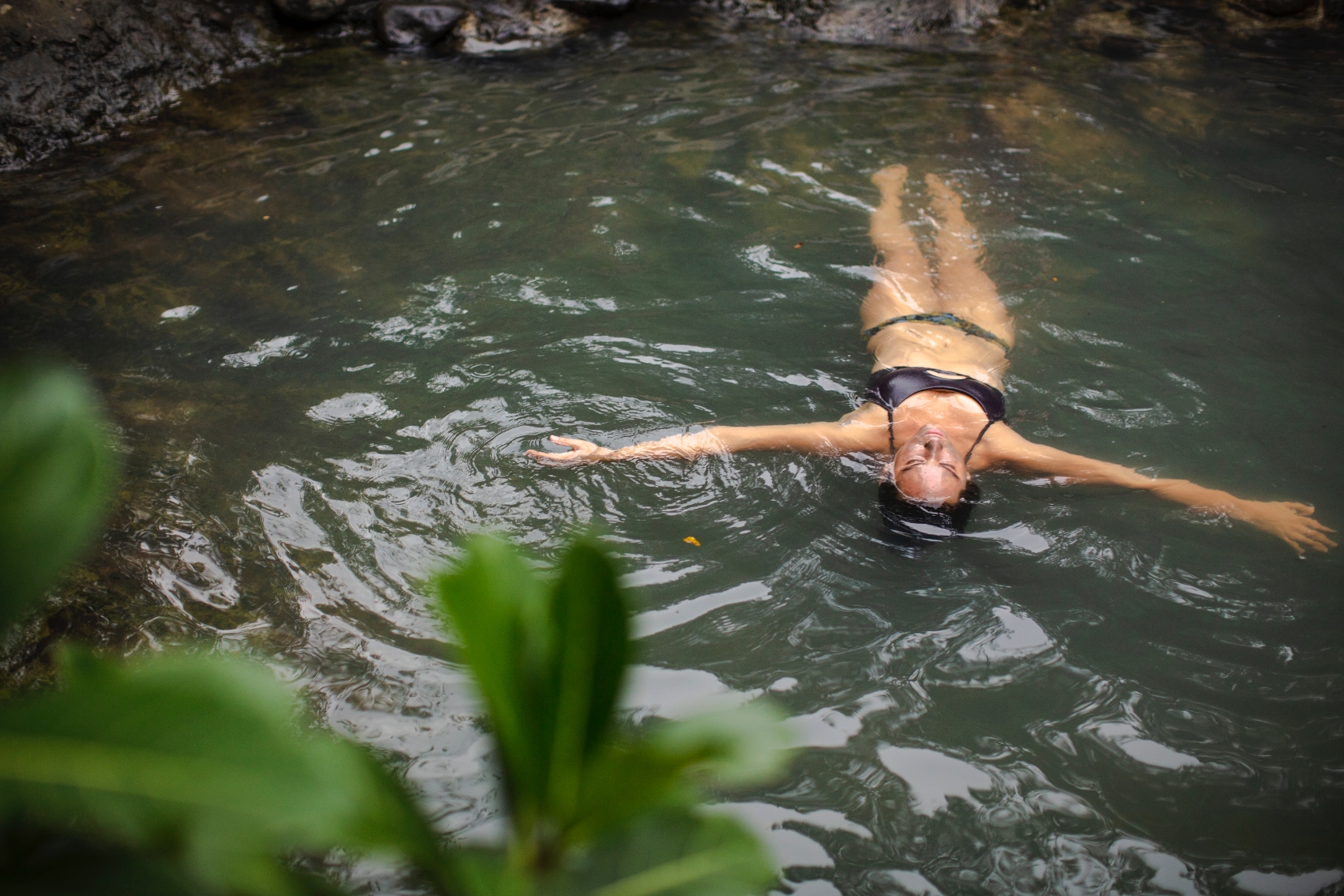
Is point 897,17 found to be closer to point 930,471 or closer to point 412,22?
point 412,22

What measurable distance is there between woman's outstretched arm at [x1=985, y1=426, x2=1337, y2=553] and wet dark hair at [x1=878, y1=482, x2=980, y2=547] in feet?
1.39

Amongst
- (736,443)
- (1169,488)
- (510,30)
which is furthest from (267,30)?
(1169,488)

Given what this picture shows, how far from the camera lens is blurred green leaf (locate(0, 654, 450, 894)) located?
375 mm

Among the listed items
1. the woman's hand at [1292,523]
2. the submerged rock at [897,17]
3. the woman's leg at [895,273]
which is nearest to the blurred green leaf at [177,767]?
the woman's hand at [1292,523]

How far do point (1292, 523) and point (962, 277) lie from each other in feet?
7.51

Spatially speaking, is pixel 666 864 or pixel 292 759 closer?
pixel 292 759

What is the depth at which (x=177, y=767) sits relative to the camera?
38cm

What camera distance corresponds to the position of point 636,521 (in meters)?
3.71

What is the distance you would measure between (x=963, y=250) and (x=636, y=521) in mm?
3105

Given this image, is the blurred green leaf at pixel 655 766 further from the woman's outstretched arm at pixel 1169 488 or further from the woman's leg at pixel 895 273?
the woman's leg at pixel 895 273

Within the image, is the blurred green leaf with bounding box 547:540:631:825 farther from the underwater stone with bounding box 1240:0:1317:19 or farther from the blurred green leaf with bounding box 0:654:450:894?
the underwater stone with bounding box 1240:0:1317:19

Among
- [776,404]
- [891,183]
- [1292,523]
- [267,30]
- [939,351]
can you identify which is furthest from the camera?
[267,30]

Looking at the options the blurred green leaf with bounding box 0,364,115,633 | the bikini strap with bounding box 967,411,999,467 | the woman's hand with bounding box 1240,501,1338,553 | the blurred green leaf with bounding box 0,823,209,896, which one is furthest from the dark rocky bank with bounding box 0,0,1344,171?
the blurred green leaf with bounding box 0,823,209,896

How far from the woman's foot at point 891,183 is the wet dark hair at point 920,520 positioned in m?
2.74
